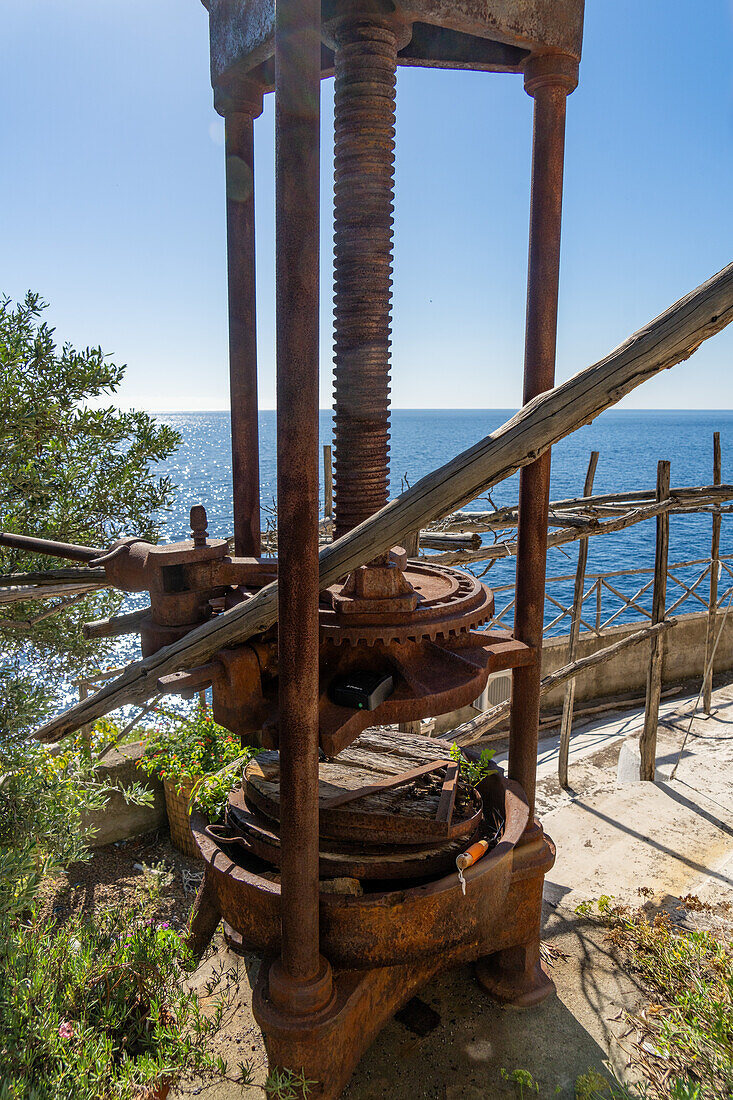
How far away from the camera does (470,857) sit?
311 cm

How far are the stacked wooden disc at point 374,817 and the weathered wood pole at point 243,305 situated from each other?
1.41m

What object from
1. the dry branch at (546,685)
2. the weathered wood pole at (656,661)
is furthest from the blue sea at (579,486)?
the weathered wood pole at (656,661)

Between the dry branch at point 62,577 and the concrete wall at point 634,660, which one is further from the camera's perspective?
the concrete wall at point 634,660

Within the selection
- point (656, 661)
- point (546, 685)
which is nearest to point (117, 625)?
point (546, 685)

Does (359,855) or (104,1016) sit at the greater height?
(359,855)

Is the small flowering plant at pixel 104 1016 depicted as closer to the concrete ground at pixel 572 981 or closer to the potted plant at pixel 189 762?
the concrete ground at pixel 572 981

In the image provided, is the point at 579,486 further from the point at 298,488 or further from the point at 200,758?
the point at 298,488

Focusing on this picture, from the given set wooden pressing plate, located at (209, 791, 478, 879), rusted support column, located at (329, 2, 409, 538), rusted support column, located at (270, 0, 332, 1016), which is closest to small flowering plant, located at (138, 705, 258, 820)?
wooden pressing plate, located at (209, 791, 478, 879)

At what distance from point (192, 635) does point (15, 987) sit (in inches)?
68.1

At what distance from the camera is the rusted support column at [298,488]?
89.8 inches

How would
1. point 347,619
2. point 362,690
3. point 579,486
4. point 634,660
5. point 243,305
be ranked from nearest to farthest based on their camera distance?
point 362,690, point 347,619, point 243,305, point 634,660, point 579,486

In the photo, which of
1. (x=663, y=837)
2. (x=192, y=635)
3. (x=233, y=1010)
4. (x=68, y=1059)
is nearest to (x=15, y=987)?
(x=68, y=1059)

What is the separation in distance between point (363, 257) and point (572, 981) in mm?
4138

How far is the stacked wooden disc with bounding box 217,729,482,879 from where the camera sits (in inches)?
126
